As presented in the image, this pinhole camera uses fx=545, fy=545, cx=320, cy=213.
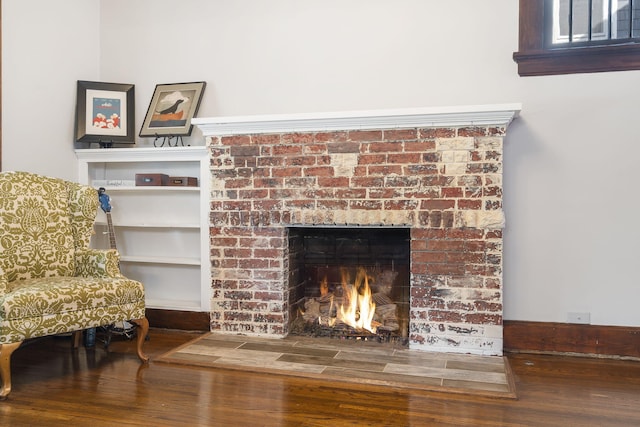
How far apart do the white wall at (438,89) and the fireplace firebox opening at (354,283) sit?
728 mm

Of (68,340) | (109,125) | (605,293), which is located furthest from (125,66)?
(605,293)

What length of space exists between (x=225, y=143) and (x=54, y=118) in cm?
131

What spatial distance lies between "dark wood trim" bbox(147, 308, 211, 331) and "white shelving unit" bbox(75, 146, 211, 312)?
4 cm

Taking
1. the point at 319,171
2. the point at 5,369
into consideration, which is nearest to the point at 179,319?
the point at 5,369

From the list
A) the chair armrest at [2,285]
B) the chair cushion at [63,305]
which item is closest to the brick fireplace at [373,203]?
the chair cushion at [63,305]

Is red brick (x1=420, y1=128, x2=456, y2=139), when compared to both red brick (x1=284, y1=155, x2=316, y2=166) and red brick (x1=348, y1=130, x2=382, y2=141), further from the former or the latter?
red brick (x1=284, y1=155, x2=316, y2=166)

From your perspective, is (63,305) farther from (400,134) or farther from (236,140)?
(400,134)

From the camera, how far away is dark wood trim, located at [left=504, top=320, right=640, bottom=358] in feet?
10.7

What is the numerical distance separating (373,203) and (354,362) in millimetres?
980

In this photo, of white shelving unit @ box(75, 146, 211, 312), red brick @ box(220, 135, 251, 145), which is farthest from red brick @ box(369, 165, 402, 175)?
white shelving unit @ box(75, 146, 211, 312)

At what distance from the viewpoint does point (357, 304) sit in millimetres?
3793

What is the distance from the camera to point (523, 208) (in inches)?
135

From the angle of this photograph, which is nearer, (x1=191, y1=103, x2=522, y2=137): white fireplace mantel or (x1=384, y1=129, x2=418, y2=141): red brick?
(x1=191, y1=103, x2=522, y2=137): white fireplace mantel

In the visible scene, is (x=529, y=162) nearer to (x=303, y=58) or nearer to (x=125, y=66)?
(x=303, y=58)
